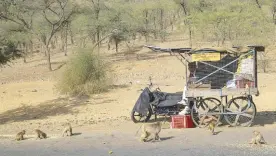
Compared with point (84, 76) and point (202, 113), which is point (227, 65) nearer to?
point (202, 113)

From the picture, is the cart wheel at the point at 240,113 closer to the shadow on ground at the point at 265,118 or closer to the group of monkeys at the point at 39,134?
the shadow on ground at the point at 265,118

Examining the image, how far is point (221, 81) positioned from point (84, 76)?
8.00 m

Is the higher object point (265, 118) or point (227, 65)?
point (227, 65)

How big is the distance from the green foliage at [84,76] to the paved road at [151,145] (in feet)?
21.5

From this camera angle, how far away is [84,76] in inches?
763

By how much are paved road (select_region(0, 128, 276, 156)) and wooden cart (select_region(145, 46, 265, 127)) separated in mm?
566

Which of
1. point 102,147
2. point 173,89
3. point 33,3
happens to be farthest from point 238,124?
point 33,3

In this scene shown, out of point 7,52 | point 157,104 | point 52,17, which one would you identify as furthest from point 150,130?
point 52,17

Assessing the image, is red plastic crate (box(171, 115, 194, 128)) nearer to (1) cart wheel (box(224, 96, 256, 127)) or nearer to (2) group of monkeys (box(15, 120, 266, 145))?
(2) group of monkeys (box(15, 120, 266, 145))

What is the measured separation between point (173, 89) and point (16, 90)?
306 inches

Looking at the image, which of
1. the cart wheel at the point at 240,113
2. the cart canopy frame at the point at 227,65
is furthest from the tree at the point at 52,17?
the cart wheel at the point at 240,113

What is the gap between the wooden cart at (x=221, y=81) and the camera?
1227 centimetres

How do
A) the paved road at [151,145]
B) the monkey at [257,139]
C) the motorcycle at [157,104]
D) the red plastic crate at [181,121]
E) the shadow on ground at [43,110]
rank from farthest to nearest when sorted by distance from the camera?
the shadow on ground at [43,110]
the motorcycle at [157,104]
the red plastic crate at [181,121]
the monkey at [257,139]
the paved road at [151,145]

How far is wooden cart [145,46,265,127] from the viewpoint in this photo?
1227 cm
